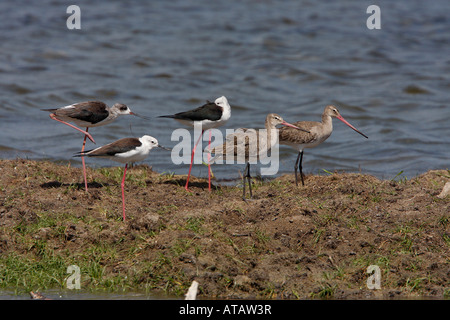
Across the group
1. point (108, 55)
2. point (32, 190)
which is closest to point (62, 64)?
point (108, 55)

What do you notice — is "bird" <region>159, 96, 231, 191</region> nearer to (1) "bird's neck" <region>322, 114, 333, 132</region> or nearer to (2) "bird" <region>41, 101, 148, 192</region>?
(2) "bird" <region>41, 101, 148, 192</region>

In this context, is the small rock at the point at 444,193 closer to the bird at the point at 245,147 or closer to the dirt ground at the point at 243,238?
the dirt ground at the point at 243,238

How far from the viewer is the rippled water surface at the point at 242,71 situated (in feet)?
42.2

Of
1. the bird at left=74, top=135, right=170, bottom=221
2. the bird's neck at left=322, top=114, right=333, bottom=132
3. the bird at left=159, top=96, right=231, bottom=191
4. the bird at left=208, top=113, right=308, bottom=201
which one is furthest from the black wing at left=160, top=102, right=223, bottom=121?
the bird's neck at left=322, top=114, right=333, bottom=132

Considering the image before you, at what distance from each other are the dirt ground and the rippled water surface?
2940 millimetres

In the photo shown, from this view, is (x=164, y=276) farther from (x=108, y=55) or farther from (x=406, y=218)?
(x=108, y=55)

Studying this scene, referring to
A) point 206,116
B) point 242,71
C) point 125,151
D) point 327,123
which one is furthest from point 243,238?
point 242,71

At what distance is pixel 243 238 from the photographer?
6.62 m

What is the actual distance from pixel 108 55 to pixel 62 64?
1.69 metres

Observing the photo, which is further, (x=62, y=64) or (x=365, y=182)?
(x=62, y=64)

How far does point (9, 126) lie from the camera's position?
44.4 feet

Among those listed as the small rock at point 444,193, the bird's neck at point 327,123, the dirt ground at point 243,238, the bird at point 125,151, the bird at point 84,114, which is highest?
the bird at point 84,114

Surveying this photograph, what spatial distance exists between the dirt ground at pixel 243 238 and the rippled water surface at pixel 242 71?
294 centimetres

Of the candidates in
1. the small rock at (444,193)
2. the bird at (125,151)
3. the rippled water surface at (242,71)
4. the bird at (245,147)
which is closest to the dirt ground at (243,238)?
the small rock at (444,193)
